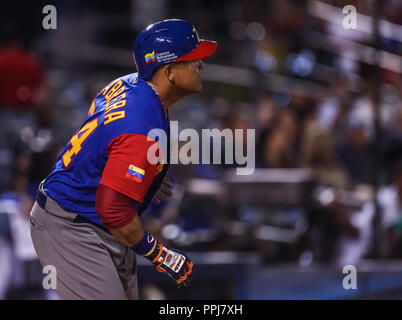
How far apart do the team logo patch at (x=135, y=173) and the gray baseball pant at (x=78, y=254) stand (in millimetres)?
378

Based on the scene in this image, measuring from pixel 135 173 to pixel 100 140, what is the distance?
25 centimetres

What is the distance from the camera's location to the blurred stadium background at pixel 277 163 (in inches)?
226

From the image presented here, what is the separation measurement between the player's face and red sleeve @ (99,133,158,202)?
1.20 ft

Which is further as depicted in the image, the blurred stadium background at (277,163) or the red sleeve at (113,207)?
the blurred stadium background at (277,163)

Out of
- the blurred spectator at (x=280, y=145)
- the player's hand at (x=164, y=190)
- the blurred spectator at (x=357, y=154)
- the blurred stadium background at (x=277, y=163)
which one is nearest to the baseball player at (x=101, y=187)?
the player's hand at (x=164, y=190)

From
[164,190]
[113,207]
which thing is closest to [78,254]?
[113,207]

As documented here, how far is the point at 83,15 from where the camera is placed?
463 inches

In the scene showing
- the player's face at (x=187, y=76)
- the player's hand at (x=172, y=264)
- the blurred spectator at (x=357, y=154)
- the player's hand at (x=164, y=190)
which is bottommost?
the player's hand at (x=172, y=264)

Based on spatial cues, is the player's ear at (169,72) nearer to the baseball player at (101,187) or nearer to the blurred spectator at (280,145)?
the baseball player at (101,187)

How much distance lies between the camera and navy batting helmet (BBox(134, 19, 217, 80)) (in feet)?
11.0

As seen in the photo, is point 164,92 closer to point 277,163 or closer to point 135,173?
point 135,173

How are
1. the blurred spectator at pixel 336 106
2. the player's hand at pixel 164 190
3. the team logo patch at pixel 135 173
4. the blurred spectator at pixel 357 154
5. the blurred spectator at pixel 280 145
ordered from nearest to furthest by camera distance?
the team logo patch at pixel 135 173, the player's hand at pixel 164 190, the blurred spectator at pixel 280 145, the blurred spectator at pixel 357 154, the blurred spectator at pixel 336 106

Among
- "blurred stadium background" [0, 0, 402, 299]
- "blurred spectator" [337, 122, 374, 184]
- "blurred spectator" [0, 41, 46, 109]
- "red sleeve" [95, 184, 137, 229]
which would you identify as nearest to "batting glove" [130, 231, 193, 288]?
"red sleeve" [95, 184, 137, 229]
